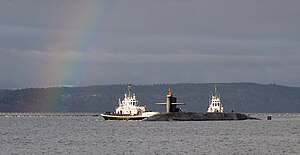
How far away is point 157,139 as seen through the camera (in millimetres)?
122125

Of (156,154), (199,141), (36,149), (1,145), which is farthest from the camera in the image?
(199,141)

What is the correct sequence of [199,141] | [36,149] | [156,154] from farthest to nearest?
[199,141] < [36,149] < [156,154]

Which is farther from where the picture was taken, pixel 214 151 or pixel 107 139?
pixel 107 139

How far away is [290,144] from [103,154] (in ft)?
103

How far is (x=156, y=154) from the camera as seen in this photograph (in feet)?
297

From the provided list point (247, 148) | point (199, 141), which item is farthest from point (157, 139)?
point (247, 148)

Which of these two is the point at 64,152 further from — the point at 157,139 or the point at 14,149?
the point at 157,139

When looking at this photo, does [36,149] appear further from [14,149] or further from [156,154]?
[156,154]

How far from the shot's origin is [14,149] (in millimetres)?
100562

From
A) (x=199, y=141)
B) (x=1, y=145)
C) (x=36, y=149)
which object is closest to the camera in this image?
(x=36, y=149)

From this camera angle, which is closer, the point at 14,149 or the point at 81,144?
the point at 14,149

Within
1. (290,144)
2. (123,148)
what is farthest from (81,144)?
(290,144)

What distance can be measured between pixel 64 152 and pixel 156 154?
1167 centimetres

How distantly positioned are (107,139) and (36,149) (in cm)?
2523
